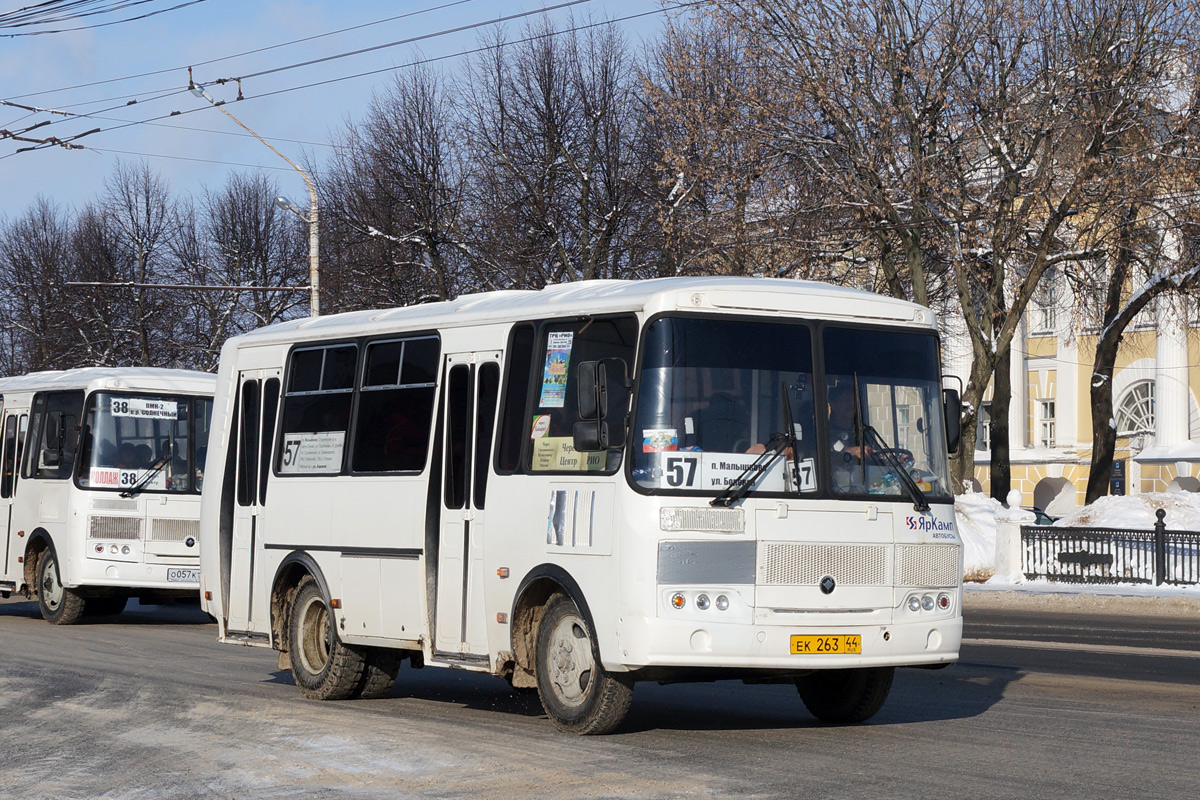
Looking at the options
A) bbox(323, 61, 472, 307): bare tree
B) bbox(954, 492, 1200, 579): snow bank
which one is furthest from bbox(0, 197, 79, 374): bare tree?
bbox(954, 492, 1200, 579): snow bank

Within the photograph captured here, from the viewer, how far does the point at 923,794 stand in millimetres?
8156

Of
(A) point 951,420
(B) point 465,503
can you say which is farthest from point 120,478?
(A) point 951,420

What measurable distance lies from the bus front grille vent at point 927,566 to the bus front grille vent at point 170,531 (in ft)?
42.3

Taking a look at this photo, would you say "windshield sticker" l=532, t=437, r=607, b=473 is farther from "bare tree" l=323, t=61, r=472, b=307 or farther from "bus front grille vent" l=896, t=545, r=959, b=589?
"bare tree" l=323, t=61, r=472, b=307

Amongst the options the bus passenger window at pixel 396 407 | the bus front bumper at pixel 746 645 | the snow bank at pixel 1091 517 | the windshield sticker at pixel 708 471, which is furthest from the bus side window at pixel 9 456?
the snow bank at pixel 1091 517

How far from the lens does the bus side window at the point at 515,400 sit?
36.2 ft

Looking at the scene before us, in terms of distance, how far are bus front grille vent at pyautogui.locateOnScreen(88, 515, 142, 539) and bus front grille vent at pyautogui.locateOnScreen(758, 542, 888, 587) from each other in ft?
43.2

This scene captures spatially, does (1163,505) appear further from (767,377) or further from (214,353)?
(214,353)

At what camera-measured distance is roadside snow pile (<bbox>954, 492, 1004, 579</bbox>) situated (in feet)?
105

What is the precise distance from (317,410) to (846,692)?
15.2 feet

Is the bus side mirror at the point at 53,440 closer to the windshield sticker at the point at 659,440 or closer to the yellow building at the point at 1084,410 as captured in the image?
the windshield sticker at the point at 659,440

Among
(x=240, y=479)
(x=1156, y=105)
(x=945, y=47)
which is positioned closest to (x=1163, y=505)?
(x=1156, y=105)

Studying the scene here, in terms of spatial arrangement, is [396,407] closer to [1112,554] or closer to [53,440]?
[53,440]

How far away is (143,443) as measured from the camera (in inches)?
851
